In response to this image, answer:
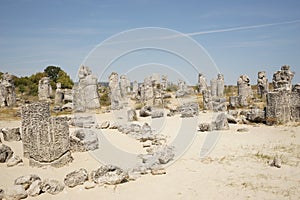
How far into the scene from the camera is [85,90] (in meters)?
20.9

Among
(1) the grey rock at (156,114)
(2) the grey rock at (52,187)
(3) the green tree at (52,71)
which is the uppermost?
(3) the green tree at (52,71)

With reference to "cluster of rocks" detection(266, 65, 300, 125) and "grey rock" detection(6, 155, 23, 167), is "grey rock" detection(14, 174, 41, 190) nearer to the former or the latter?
"grey rock" detection(6, 155, 23, 167)

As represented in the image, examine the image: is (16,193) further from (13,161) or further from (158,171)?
(158,171)

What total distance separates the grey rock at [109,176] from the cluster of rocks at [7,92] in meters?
18.9

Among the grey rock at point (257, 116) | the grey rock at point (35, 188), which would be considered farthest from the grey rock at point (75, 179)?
the grey rock at point (257, 116)

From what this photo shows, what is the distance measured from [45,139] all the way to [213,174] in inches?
186

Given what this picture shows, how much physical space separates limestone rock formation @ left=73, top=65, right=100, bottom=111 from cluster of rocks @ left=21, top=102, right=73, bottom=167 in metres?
12.1

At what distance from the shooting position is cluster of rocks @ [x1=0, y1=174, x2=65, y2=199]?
609 cm

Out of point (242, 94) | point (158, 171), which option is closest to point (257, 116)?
point (242, 94)

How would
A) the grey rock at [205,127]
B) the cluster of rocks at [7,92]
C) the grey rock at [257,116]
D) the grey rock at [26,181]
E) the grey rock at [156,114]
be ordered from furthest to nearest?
1. the cluster of rocks at [7,92]
2. the grey rock at [156,114]
3. the grey rock at [257,116]
4. the grey rock at [205,127]
5. the grey rock at [26,181]

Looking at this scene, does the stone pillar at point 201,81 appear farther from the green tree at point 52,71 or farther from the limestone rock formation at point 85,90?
the green tree at point 52,71

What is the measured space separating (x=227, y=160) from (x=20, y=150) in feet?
22.5

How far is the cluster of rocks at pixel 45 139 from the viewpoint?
26.8 feet

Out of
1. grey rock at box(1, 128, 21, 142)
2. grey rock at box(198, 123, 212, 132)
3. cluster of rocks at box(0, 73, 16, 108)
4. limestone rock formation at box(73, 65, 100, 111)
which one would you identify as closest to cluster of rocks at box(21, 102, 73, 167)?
grey rock at box(1, 128, 21, 142)
